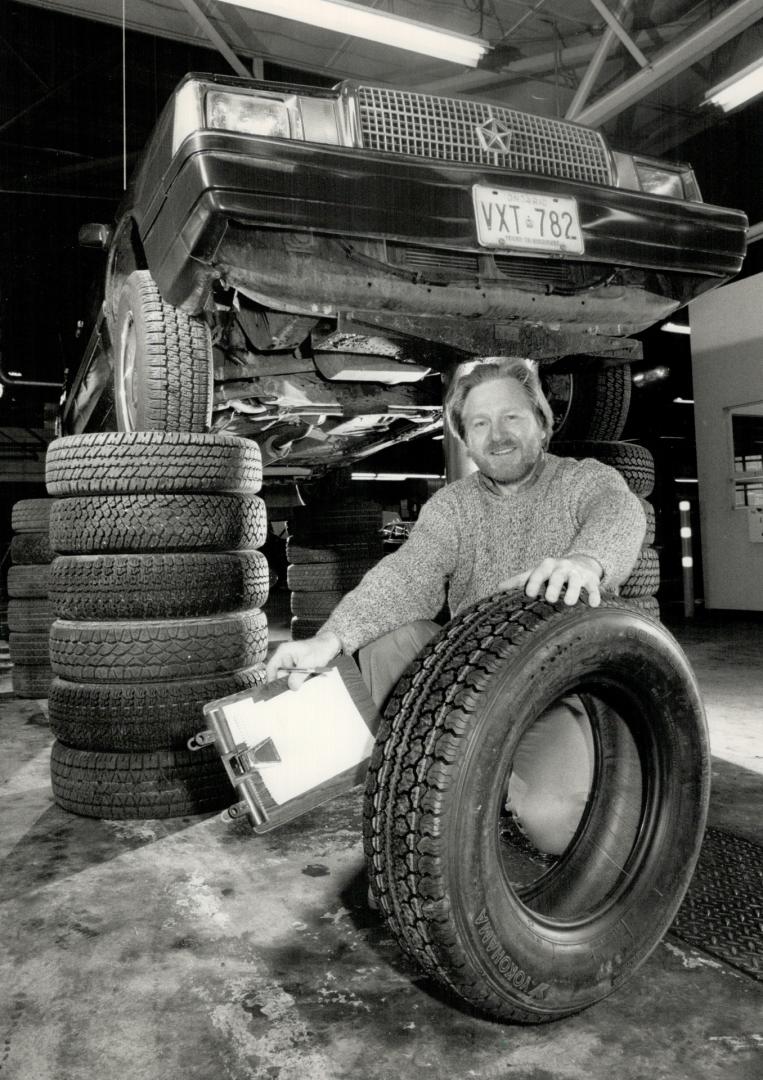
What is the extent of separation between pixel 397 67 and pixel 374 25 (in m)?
1.76

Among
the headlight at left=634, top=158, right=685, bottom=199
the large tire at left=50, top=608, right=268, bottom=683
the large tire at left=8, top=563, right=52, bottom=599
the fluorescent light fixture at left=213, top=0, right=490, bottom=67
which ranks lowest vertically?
the large tire at left=50, top=608, right=268, bottom=683

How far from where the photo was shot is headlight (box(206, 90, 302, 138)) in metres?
1.98

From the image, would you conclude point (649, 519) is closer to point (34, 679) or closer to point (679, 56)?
point (34, 679)

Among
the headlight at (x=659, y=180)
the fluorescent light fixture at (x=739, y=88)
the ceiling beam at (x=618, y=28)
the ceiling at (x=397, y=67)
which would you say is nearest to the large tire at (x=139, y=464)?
the headlight at (x=659, y=180)

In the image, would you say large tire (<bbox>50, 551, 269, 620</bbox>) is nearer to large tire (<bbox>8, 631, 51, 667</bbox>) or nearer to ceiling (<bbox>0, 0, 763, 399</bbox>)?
large tire (<bbox>8, 631, 51, 667</bbox>)

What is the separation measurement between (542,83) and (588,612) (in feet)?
21.6

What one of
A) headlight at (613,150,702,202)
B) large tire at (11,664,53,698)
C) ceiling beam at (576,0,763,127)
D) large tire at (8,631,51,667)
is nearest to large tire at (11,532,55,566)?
large tire at (8,631,51,667)

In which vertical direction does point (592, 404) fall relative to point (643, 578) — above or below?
above

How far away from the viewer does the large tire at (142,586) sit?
2.21m

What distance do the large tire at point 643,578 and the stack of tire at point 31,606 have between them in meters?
2.91

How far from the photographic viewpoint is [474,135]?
2184mm

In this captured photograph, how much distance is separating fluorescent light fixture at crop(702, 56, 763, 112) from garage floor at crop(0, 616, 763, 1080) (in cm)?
551

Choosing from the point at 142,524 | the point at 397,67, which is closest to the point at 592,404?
the point at 142,524

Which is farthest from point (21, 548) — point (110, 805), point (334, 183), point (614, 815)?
point (614, 815)
